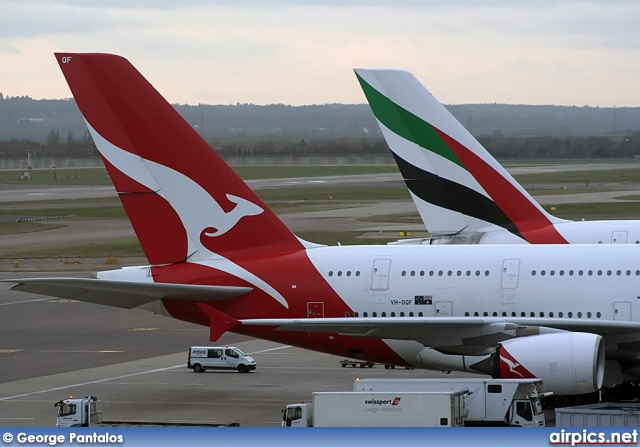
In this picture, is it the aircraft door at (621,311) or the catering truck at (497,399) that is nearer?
the catering truck at (497,399)

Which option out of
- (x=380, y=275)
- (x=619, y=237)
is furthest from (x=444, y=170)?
(x=380, y=275)

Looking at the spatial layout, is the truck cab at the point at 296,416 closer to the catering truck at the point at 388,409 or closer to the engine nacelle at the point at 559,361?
the catering truck at the point at 388,409

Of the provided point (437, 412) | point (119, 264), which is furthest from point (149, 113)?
point (119, 264)

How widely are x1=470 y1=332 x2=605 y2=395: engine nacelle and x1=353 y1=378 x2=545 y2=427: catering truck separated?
197 cm

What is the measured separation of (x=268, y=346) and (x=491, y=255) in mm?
17673

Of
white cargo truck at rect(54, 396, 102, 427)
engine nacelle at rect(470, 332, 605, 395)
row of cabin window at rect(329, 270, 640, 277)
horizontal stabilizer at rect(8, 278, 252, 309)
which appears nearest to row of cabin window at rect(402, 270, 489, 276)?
row of cabin window at rect(329, 270, 640, 277)

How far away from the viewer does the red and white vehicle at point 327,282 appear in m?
31.0

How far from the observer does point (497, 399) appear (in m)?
27.6

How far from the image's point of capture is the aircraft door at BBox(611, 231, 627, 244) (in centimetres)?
3759

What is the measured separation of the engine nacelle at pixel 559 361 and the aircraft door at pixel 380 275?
13.7 ft

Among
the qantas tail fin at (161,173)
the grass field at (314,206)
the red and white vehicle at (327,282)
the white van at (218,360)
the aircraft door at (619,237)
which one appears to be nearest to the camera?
the red and white vehicle at (327,282)

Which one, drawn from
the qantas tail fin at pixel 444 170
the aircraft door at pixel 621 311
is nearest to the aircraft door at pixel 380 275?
the aircraft door at pixel 621 311

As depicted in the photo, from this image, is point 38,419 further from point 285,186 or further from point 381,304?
point 285,186

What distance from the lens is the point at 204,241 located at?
3431 centimetres
